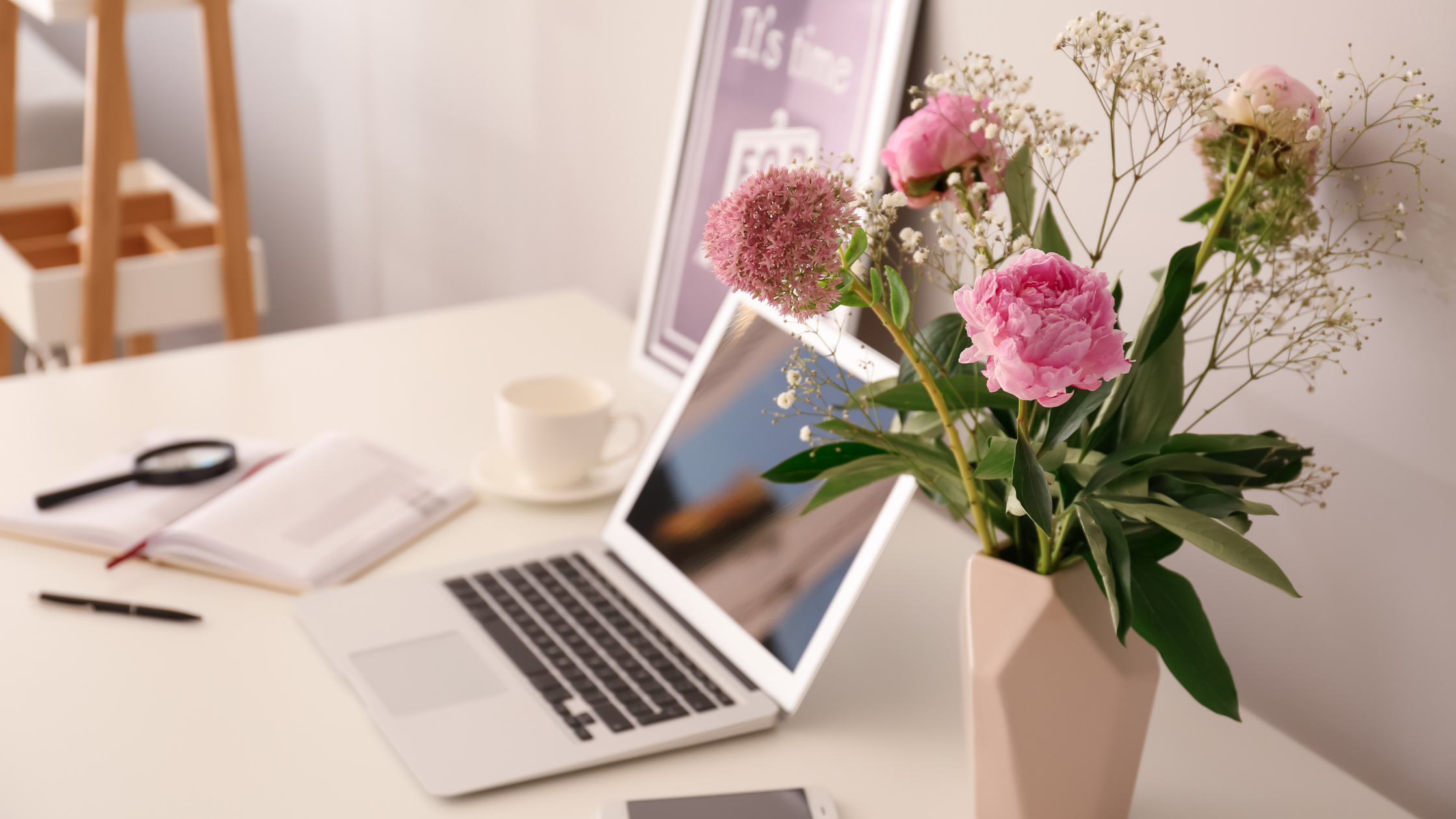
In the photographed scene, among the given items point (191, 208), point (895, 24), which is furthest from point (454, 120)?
point (895, 24)

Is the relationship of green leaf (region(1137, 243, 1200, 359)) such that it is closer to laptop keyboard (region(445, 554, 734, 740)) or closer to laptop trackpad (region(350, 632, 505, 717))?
laptop keyboard (region(445, 554, 734, 740))

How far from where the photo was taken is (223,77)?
172 centimetres

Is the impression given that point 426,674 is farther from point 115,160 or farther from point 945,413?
point 115,160

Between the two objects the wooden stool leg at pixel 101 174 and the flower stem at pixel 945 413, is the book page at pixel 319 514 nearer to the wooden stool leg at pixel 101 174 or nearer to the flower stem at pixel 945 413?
the flower stem at pixel 945 413

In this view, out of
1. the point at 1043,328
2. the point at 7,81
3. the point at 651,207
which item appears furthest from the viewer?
the point at 7,81

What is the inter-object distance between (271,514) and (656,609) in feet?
1.08

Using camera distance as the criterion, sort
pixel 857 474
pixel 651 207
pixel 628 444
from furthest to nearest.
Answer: pixel 651 207
pixel 628 444
pixel 857 474

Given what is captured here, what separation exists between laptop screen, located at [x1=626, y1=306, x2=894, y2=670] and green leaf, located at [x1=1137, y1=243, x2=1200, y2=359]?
0.65 ft

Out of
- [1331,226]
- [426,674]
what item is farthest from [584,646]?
[1331,226]

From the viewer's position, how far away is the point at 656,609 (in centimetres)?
90

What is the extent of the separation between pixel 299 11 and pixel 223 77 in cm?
44

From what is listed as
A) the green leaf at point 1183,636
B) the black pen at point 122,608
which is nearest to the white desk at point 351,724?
the black pen at point 122,608

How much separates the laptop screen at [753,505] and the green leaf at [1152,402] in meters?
0.17

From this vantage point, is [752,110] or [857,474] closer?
[857,474]
